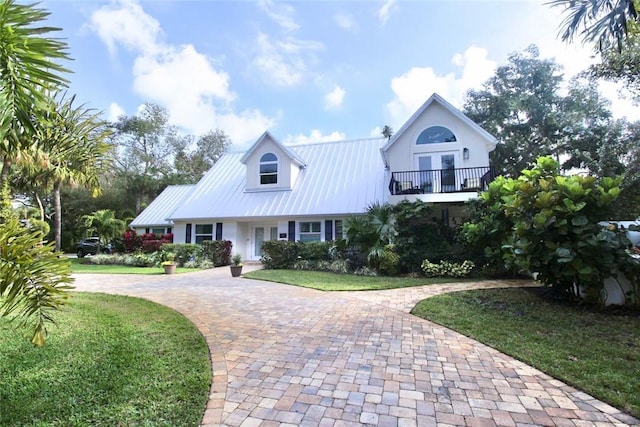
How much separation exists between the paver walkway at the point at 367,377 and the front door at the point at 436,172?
29.6 ft

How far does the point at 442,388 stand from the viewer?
3215mm

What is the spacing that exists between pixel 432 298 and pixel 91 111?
7.42m

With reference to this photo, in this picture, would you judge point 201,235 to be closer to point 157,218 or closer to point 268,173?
point 268,173

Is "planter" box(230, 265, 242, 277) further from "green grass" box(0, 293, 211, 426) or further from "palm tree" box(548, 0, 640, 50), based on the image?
"palm tree" box(548, 0, 640, 50)

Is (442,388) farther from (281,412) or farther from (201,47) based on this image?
(201,47)

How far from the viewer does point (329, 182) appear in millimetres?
17578

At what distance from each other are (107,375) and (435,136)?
14654mm

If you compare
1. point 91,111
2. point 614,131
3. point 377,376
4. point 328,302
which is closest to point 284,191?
point 328,302

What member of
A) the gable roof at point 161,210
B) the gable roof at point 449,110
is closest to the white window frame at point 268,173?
the gable roof at point 449,110

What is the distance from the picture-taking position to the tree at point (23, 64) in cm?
247

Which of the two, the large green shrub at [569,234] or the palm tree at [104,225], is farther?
the palm tree at [104,225]

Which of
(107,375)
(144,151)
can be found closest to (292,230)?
(107,375)

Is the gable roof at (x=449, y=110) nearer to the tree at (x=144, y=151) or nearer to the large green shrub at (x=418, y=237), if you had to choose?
the large green shrub at (x=418, y=237)

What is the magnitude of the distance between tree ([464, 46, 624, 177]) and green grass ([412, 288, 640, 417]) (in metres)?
15.8
